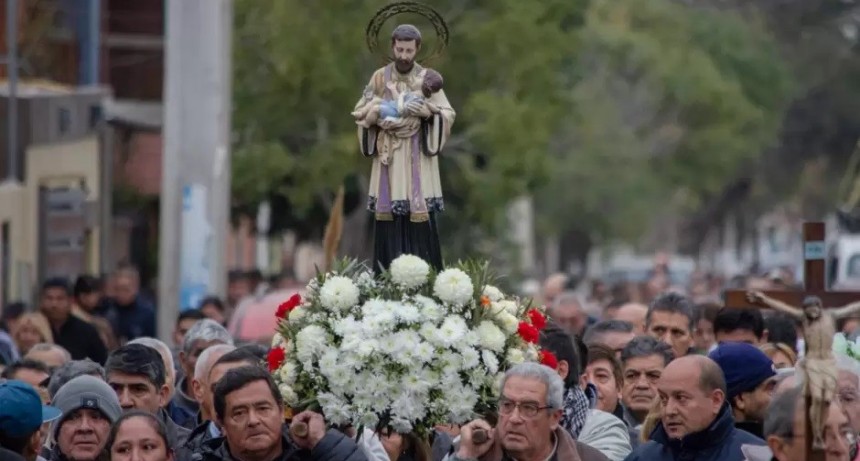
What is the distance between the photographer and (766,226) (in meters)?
91.1

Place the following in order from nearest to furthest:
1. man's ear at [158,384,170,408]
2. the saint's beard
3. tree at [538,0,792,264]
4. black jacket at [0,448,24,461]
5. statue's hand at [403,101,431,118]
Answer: black jacket at [0,448,24,461], statue's hand at [403,101,431,118], the saint's beard, man's ear at [158,384,170,408], tree at [538,0,792,264]

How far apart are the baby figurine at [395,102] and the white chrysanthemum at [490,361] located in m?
1.25

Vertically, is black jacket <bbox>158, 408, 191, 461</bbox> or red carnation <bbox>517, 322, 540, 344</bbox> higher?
red carnation <bbox>517, 322, 540, 344</bbox>

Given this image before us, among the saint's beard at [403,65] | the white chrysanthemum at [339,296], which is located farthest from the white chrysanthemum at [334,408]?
the saint's beard at [403,65]

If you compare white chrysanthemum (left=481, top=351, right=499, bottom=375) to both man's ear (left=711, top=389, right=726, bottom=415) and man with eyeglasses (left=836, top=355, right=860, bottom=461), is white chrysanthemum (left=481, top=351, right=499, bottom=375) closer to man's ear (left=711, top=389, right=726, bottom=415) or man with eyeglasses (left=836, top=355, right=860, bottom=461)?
man's ear (left=711, top=389, right=726, bottom=415)

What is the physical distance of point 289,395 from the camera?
10133 millimetres

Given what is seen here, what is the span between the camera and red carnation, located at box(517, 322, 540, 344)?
1033 cm

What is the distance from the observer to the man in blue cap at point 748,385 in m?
10.8

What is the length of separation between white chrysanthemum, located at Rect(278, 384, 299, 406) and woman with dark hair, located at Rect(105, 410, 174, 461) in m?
0.68

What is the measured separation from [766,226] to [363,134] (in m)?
81.3

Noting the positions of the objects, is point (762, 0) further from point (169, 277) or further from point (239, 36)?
point (169, 277)

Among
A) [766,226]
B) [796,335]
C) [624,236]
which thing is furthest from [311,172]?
[766,226]

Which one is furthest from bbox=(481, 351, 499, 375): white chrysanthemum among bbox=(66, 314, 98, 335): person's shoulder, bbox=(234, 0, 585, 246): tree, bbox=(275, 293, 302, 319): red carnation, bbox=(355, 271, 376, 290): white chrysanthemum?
bbox=(234, 0, 585, 246): tree

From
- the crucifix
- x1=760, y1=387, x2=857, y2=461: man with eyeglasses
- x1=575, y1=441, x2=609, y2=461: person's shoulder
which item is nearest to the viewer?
the crucifix
